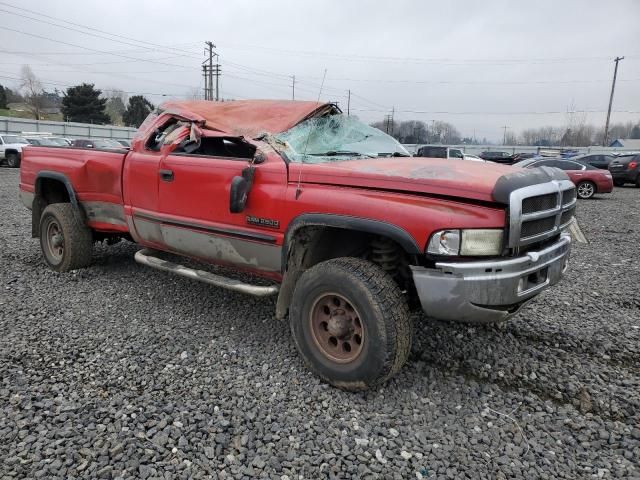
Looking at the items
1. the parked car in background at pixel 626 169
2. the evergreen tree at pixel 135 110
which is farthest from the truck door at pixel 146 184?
the evergreen tree at pixel 135 110

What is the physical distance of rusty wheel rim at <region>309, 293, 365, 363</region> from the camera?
299 centimetres

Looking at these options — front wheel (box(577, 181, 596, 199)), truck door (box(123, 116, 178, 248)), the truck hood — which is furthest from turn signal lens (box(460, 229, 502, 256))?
front wheel (box(577, 181, 596, 199))

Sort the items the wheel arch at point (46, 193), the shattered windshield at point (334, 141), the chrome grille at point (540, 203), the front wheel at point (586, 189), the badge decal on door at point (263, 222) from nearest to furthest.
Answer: the chrome grille at point (540, 203)
the badge decal on door at point (263, 222)
the shattered windshield at point (334, 141)
the wheel arch at point (46, 193)
the front wheel at point (586, 189)

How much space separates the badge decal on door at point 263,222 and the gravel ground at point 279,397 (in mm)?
963

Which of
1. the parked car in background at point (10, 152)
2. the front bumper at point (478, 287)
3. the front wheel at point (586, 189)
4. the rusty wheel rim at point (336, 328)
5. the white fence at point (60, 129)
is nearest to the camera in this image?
the front bumper at point (478, 287)

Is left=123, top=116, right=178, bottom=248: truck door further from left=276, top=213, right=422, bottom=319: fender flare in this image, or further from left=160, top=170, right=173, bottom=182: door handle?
left=276, top=213, right=422, bottom=319: fender flare

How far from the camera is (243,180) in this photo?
3422 mm

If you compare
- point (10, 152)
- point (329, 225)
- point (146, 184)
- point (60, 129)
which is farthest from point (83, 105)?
point (329, 225)

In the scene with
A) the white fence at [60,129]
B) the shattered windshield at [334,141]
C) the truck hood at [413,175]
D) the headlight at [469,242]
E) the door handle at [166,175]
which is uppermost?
the white fence at [60,129]

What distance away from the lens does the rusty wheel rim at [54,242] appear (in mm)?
5387

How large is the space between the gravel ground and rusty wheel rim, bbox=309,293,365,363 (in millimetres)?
255

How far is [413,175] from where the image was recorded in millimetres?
2842

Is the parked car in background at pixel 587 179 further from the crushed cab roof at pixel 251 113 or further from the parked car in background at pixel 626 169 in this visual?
the crushed cab roof at pixel 251 113

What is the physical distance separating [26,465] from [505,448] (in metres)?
2.42
